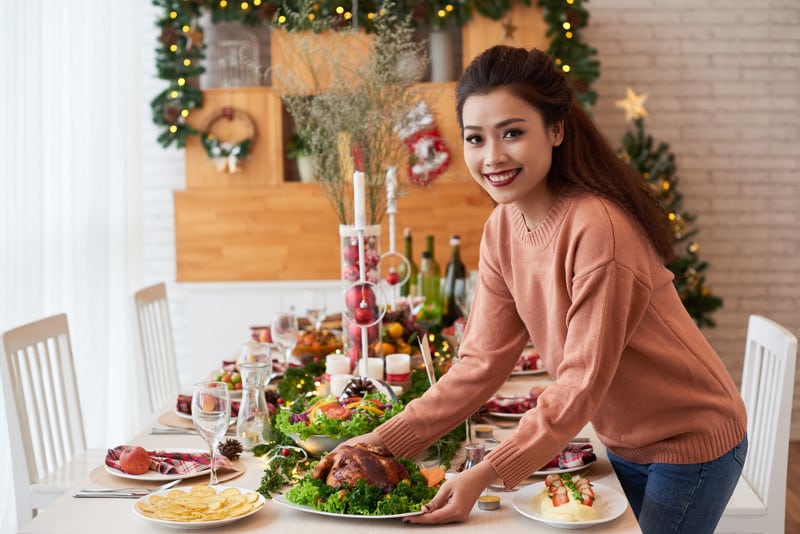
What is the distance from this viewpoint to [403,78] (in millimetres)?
2916

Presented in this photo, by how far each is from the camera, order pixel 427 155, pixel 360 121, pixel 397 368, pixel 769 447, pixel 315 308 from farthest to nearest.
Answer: pixel 427 155 → pixel 315 308 → pixel 360 121 → pixel 769 447 → pixel 397 368

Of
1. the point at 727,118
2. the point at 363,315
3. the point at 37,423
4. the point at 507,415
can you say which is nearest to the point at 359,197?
the point at 363,315

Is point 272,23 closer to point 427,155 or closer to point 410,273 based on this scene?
point 427,155

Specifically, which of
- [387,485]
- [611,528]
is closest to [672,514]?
[611,528]

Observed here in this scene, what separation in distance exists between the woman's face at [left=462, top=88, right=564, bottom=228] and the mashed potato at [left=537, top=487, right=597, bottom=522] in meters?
0.52

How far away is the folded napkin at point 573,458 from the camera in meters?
1.86

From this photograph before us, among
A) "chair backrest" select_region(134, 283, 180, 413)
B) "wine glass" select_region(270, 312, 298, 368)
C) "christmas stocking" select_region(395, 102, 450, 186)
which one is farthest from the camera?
"christmas stocking" select_region(395, 102, 450, 186)

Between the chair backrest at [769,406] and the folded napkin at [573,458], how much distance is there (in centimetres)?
76

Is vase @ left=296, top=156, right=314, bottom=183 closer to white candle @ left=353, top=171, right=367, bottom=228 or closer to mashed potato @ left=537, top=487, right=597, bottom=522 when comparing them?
white candle @ left=353, top=171, right=367, bottom=228

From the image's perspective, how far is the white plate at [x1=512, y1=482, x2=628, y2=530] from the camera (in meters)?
1.53

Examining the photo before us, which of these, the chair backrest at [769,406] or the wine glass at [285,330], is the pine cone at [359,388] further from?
the chair backrest at [769,406]

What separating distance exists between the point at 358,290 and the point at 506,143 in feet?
3.40

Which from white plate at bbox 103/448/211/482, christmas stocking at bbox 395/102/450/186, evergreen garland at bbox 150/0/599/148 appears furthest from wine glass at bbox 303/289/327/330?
evergreen garland at bbox 150/0/599/148

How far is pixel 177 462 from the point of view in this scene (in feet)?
6.09
